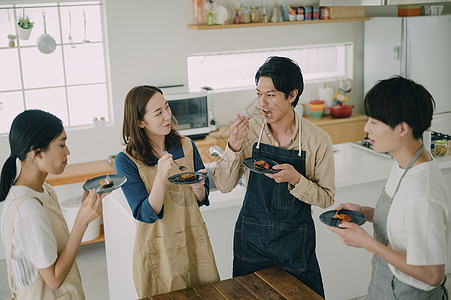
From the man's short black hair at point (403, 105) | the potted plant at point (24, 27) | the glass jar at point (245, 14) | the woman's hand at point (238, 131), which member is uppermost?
the glass jar at point (245, 14)

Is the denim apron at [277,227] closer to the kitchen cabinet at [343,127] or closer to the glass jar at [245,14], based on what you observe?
the glass jar at [245,14]

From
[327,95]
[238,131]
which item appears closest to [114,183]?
[238,131]

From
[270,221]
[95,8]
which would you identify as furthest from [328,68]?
[270,221]

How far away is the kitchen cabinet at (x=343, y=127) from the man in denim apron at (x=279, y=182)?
3.53 m

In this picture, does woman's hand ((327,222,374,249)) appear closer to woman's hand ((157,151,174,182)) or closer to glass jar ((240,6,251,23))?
woman's hand ((157,151,174,182))

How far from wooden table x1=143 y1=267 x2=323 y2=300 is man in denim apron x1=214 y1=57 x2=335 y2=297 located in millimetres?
105

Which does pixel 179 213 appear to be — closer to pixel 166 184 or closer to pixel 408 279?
pixel 166 184

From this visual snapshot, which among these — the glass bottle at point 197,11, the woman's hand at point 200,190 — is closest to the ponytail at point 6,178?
the woman's hand at point 200,190

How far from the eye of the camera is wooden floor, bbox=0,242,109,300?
4125 mm

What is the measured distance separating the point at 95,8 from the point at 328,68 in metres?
2.82

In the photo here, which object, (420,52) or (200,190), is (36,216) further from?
(420,52)

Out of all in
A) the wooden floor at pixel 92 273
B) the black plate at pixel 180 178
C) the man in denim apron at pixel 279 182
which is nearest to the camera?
the black plate at pixel 180 178

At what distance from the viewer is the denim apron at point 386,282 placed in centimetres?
176

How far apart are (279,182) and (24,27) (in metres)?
3.24
